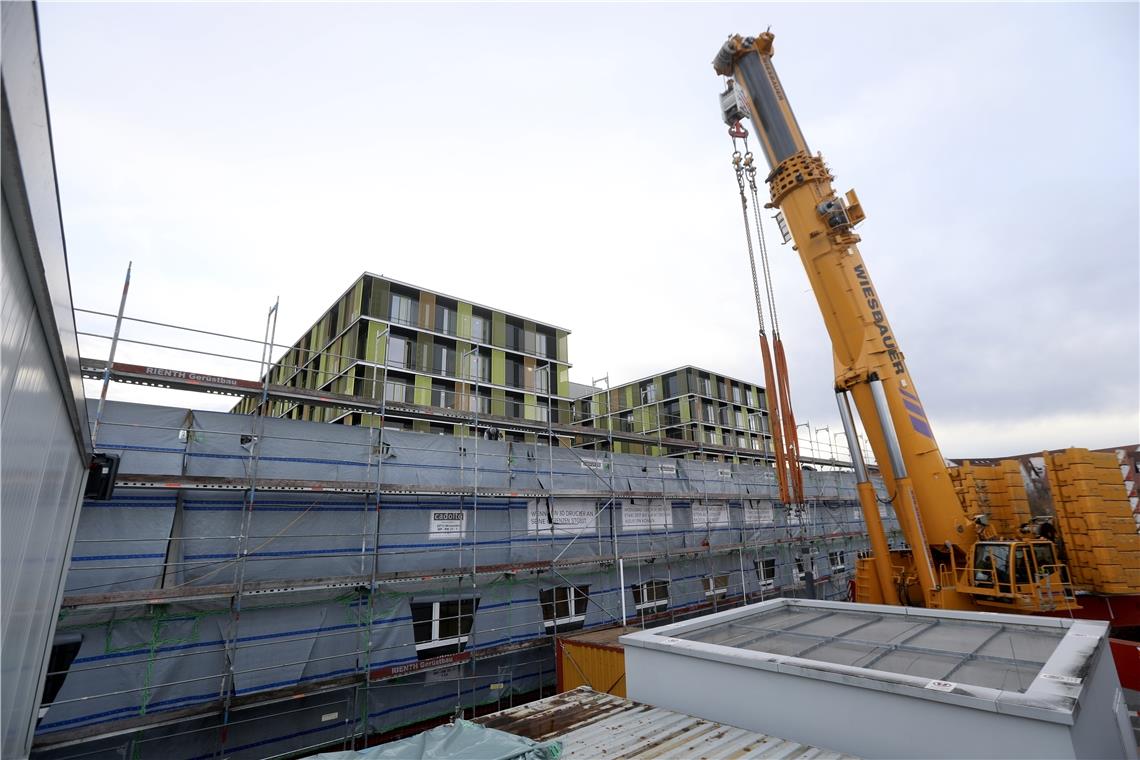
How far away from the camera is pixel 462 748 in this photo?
14.2 ft

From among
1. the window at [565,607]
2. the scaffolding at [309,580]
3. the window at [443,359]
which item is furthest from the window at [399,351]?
the window at [565,607]

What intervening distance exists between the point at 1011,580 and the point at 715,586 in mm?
8877

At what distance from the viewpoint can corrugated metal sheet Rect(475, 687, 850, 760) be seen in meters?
4.39

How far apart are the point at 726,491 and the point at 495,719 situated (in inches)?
527

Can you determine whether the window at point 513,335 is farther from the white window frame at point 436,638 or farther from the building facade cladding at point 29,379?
the building facade cladding at point 29,379

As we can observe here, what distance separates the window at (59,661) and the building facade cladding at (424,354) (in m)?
14.3

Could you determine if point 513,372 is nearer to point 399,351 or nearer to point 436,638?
point 399,351

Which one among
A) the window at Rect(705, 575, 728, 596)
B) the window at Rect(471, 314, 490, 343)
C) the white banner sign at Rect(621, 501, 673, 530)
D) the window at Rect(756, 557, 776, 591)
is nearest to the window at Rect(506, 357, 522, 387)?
the window at Rect(471, 314, 490, 343)

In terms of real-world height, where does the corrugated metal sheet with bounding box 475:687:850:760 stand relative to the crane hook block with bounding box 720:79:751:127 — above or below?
below

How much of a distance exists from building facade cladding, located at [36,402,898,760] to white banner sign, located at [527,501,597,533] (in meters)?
0.04

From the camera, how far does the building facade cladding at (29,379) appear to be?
1637 mm

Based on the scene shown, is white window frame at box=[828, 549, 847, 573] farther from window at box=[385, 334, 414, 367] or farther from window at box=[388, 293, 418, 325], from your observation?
window at box=[388, 293, 418, 325]

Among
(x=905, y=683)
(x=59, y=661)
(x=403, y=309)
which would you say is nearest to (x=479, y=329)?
(x=403, y=309)

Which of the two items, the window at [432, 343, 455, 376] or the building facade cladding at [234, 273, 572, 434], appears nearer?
the building facade cladding at [234, 273, 572, 434]
